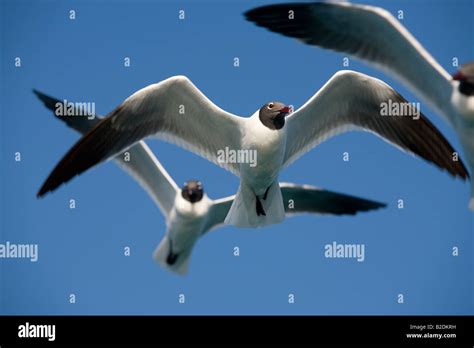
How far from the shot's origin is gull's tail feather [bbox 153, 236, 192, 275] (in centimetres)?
904

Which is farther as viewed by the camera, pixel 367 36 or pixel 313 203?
pixel 313 203

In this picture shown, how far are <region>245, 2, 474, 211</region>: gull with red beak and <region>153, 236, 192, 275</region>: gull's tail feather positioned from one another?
10.9ft

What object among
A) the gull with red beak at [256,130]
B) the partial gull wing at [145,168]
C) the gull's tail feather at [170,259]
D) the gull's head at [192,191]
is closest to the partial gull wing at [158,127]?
the gull with red beak at [256,130]

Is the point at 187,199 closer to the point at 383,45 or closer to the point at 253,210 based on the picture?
the point at 253,210

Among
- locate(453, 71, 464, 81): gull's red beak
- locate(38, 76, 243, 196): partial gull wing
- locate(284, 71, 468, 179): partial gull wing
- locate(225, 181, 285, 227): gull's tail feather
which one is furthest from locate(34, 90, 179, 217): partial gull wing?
locate(453, 71, 464, 81): gull's red beak

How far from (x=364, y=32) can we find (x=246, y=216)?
5.77 ft

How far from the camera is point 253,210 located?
7035 millimetres

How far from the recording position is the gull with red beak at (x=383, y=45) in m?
6.44

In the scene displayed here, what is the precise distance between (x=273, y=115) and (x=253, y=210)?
2.73 ft

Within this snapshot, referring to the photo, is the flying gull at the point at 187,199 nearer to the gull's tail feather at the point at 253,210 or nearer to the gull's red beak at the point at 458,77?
the gull's tail feather at the point at 253,210

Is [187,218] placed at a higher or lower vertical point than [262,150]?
lower

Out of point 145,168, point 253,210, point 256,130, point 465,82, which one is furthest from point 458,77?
point 145,168
